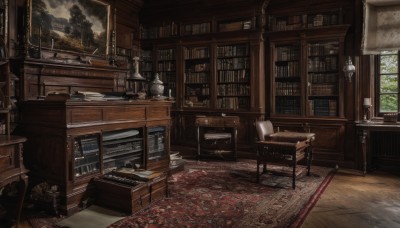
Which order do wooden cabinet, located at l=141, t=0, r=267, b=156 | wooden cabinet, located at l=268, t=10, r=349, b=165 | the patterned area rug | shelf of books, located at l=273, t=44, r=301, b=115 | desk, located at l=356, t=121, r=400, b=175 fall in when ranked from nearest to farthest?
the patterned area rug, desk, located at l=356, t=121, r=400, b=175, wooden cabinet, located at l=268, t=10, r=349, b=165, shelf of books, located at l=273, t=44, r=301, b=115, wooden cabinet, located at l=141, t=0, r=267, b=156

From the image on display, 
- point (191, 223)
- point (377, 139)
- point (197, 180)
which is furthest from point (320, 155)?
point (191, 223)

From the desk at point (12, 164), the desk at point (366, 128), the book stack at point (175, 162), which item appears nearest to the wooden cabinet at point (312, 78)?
the desk at point (366, 128)

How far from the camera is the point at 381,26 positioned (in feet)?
16.4

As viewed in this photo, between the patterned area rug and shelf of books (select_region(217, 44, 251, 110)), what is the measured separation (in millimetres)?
1637

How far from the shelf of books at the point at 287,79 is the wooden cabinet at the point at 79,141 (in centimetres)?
284

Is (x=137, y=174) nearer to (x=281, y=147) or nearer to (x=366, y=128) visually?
(x=281, y=147)

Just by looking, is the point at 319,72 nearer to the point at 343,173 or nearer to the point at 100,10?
the point at 343,173

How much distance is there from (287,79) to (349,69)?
1.12 meters

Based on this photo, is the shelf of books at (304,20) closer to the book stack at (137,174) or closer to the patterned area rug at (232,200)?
the patterned area rug at (232,200)

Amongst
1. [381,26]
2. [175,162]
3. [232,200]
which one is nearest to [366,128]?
[381,26]

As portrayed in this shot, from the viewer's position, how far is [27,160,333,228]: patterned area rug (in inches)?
110

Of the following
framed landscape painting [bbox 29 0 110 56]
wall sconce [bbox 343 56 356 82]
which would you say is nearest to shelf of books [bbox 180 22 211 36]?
framed landscape painting [bbox 29 0 110 56]

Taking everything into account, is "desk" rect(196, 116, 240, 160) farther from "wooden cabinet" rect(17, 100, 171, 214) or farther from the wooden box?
the wooden box

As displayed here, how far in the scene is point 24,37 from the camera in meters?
4.08
